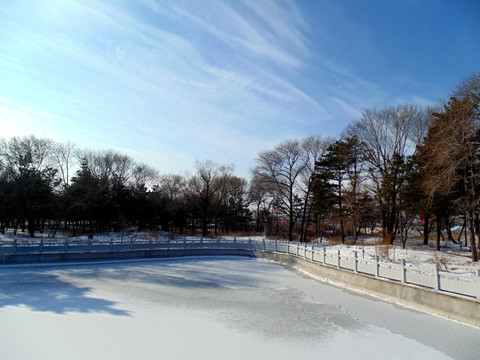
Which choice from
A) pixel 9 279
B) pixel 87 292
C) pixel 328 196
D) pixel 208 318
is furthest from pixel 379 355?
pixel 328 196

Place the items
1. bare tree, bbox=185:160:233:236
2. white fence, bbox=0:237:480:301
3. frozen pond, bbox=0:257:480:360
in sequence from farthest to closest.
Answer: bare tree, bbox=185:160:233:236 < white fence, bbox=0:237:480:301 < frozen pond, bbox=0:257:480:360

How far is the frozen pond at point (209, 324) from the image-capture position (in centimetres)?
706

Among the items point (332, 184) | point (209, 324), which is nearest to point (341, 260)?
point (209, 324)

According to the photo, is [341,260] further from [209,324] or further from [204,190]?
[204,190]

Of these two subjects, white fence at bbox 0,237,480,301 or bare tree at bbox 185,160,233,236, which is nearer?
white fence at bbox 0,237,480,301

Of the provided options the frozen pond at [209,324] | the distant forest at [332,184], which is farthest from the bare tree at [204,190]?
the frozen pond at [209,324]

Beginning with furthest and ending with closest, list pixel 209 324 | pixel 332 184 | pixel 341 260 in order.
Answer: pixel 332 184 → pixel 341 260 → pixel 209 324

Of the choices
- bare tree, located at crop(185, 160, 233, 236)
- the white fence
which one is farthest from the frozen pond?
bare tree, located at crop(185, 160, 233, 236)

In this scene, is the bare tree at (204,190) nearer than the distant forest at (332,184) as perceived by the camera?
No

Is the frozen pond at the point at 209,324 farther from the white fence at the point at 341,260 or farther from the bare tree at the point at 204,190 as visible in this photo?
the bare tree at the point at 204,190

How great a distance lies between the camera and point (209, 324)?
9094mm

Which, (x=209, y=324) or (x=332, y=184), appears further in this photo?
(x=332, y=184)

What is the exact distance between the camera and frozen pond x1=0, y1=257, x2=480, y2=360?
7062 millimetres

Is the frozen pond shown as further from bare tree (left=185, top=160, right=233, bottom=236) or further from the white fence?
bare tree (left=185, top=160, right=233, bottom=236)
